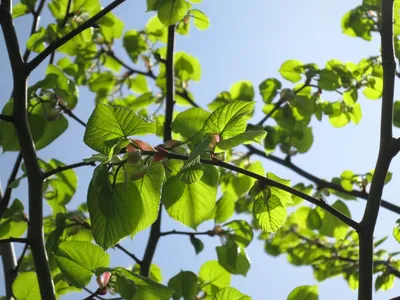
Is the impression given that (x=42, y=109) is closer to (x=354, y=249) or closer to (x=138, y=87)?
(x=138, y=87)

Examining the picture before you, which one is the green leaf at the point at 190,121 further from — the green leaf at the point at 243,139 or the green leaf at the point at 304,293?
the green leaf at the point at 304,293

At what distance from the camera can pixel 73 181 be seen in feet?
4.29

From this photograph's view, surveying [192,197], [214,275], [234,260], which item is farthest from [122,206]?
[214,275]

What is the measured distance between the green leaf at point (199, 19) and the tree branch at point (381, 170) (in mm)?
539

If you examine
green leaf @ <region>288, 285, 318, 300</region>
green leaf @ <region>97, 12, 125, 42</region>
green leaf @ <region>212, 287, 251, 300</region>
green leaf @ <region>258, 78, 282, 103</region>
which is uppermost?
green leaf @ <region>97, 12, 125, 42</region>

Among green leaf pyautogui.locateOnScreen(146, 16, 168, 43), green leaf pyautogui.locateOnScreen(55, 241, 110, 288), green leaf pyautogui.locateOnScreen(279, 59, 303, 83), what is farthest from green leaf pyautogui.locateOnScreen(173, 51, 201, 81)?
green leaf pyautogui.locateOnScreen(55, 241, 110, 288)

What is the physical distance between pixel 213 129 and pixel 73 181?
720 millimetres

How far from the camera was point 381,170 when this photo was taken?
2.59 ft

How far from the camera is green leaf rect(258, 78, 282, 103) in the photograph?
159 cm

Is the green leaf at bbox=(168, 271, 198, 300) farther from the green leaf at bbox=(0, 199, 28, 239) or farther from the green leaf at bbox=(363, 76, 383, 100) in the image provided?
the green leaf at bbox=(363, 76, 383, 100)

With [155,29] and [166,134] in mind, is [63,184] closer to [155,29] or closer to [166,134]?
[166,134]

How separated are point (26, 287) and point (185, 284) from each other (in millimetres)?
327

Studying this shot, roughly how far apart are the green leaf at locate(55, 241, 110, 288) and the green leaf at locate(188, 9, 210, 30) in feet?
2.48

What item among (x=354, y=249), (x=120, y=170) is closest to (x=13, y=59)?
(x=120, y=170)
